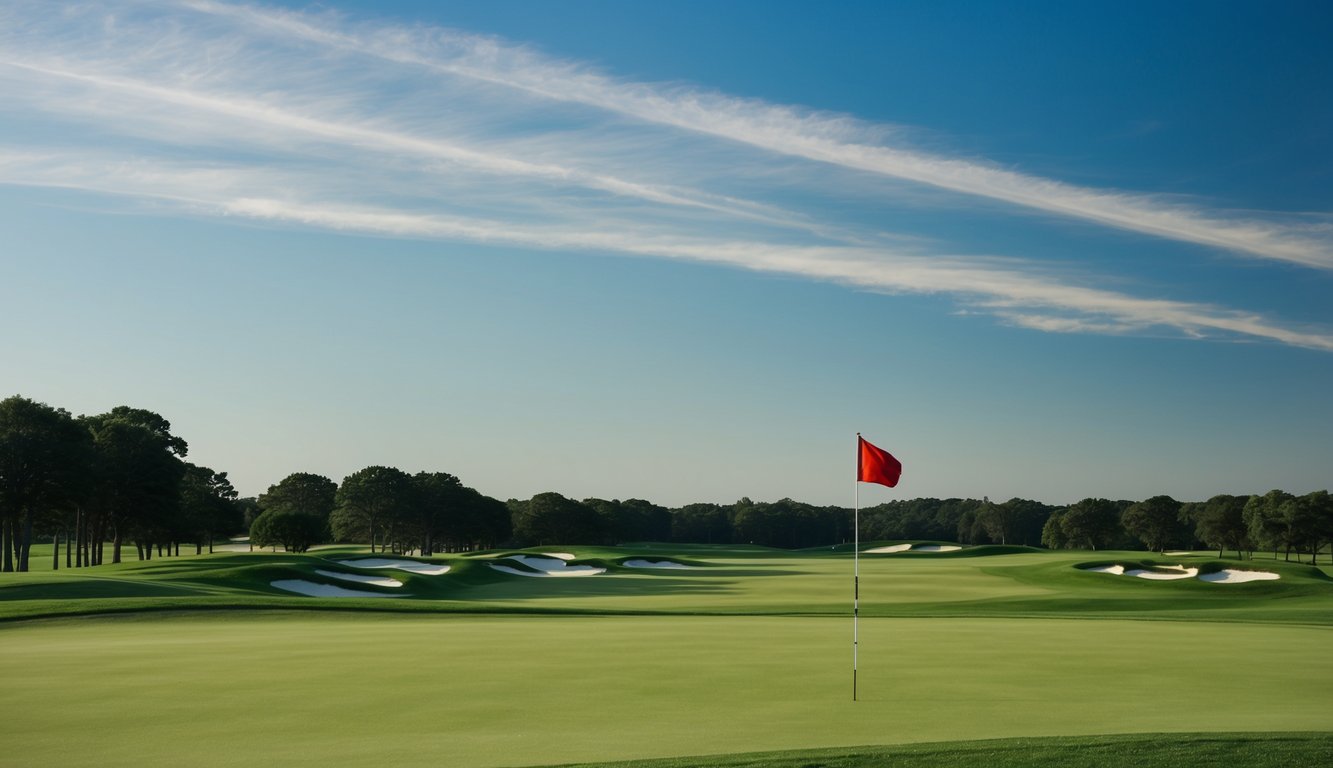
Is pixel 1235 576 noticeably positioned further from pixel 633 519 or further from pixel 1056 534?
pixel 633 519

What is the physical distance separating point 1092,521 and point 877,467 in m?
103

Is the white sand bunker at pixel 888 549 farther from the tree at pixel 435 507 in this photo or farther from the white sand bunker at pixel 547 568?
the white sand bunker at pixel 547 568

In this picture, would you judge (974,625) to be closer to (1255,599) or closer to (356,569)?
→ (1255,599)

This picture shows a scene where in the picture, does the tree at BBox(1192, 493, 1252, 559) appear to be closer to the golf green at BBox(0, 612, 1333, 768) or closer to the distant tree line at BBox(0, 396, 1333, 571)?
the distant tree line at BBox(0, 396, 1333, 571)

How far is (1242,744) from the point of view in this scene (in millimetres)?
10461

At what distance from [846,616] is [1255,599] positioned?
65.8ft

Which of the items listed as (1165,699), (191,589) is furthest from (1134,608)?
(191,589)

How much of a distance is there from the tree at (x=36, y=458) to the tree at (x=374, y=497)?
4310 centimetres

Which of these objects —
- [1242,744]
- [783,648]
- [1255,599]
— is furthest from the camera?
[1255,599]

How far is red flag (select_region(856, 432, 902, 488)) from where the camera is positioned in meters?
15.4

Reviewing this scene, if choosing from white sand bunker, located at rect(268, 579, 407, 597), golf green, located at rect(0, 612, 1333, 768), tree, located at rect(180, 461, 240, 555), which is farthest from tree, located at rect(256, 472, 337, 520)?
golf green, located at rect(0, 612, 1333, 768)

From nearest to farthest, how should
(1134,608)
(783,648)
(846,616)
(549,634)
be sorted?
1. (783,648)
2. (549,634)
3. (846,616)
4. (1134,608)

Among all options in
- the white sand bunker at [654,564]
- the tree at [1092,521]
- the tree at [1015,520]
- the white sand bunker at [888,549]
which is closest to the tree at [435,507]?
the white sand bunker at [654,564]

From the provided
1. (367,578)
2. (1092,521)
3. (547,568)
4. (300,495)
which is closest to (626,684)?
(367,578)
